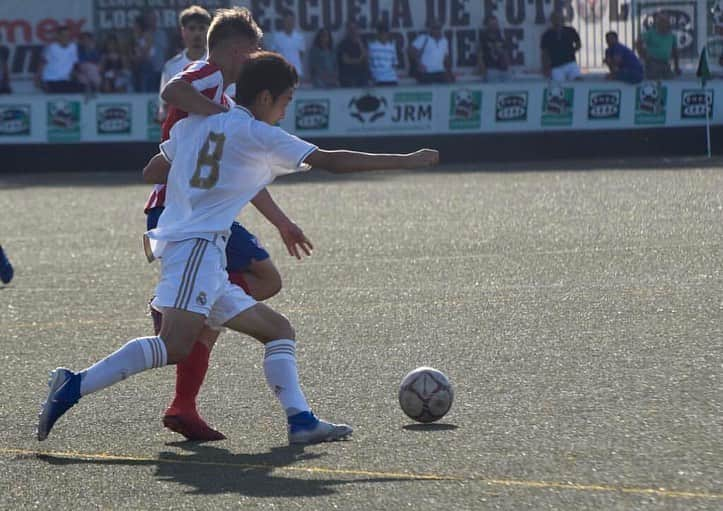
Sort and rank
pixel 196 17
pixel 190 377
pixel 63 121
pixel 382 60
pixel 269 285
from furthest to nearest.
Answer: pixel 382 60 < pixel 63 121 < pixel 196 17 < pixel 269 285 < pixel 190 377

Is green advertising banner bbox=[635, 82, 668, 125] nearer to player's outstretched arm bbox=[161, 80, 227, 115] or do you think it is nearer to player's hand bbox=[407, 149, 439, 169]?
player's outstretched arm bbox=[161, 80, 227, 115]

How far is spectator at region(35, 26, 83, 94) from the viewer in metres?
24.7

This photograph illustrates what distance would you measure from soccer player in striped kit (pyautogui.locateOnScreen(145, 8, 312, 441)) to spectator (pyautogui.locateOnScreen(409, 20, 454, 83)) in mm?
18836

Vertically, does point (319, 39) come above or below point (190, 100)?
Result: below

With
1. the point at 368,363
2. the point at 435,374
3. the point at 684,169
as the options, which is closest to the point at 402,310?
the point at 368,363

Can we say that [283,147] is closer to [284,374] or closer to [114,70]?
[284,374]

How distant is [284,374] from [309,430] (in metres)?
0.26

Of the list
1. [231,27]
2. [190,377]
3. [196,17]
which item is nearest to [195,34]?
[196,17]

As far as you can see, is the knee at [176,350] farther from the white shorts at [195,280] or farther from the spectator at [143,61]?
the spectator at [143,61]

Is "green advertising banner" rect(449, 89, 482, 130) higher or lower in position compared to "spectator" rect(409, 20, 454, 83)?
lower

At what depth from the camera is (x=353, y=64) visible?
24.5 m

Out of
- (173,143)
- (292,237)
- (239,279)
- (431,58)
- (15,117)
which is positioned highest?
(173,143)

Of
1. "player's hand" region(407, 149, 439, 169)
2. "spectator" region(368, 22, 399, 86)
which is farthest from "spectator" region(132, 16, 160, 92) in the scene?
"player's hand" region(407, 149, 439, 169)

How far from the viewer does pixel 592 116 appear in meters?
23.9
